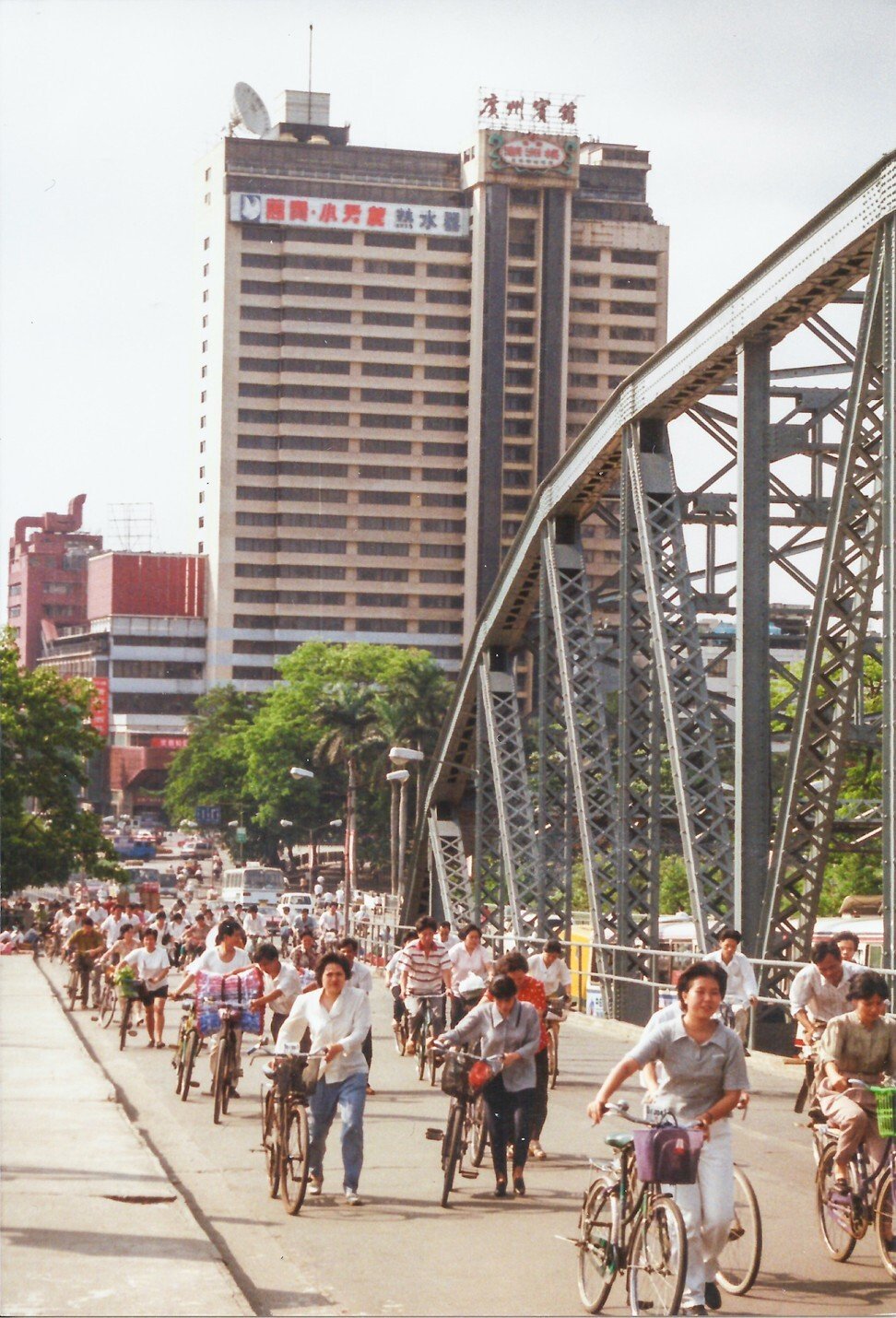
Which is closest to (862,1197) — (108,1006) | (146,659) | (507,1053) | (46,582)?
(507,1053)

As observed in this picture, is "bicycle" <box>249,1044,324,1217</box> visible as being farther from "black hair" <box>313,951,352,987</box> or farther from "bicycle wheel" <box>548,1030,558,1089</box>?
"bicycle wheel" <box>548,1030,558,1089</box>

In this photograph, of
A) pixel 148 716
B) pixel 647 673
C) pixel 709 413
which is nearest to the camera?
pixel 709 413

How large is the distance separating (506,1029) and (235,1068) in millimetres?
5357

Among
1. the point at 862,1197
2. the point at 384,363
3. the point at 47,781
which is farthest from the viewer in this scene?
the point at 384,363

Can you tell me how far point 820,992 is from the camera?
531 inches

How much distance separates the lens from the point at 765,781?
21.0 meters

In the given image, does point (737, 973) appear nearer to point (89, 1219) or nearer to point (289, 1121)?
point (289, 1121)

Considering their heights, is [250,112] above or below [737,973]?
above

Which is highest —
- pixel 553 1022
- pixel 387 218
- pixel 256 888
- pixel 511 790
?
pixel 387 218

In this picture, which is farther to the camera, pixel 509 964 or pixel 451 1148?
pixel 509 964

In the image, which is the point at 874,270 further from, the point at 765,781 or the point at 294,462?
the point at 294,462

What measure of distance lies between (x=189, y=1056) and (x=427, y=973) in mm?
2882

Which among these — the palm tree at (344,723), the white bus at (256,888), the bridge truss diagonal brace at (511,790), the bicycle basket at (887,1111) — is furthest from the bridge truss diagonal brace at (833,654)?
the palm tree at (344,723)

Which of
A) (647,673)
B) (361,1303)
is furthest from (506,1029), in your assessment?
(647,673)
